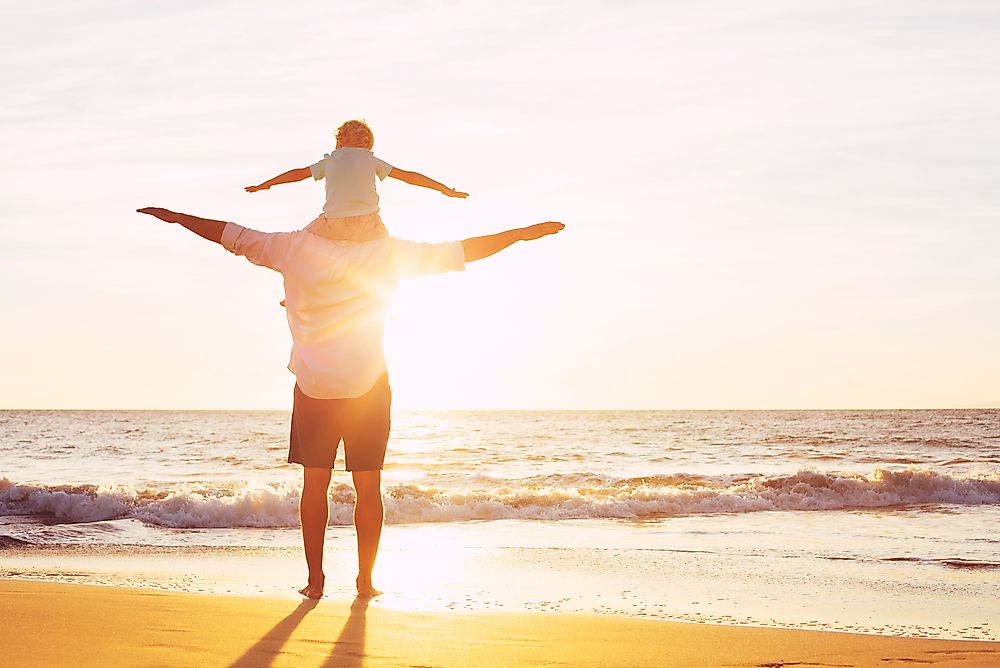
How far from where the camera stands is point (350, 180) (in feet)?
13.9

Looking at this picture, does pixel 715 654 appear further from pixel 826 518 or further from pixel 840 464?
pixel 840 464

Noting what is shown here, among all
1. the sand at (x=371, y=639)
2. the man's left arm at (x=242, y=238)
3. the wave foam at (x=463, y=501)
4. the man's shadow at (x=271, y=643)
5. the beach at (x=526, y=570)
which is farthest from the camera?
the wave foam at (x=463, y=501)

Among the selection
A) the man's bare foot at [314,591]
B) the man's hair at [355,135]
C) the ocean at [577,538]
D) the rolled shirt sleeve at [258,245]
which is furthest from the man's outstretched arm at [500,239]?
the ocean at [577,538]

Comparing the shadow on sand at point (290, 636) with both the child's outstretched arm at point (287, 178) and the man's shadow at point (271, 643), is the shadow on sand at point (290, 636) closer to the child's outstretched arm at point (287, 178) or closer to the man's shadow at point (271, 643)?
the man's shadow at point (271, 643)

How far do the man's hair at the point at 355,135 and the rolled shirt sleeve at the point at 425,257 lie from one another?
1.44 feet

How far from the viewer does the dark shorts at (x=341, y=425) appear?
432 centimetres

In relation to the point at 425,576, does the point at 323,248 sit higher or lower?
higher

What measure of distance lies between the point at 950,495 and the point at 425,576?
1168 centimetres

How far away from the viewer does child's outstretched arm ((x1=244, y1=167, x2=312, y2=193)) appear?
4.22 metres

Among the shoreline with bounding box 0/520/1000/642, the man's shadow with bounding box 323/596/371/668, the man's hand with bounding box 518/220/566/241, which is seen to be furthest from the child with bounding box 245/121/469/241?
the shoreline with bounding box 0/520/1000/642

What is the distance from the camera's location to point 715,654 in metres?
3.84

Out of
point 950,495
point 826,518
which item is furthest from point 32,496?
point 950,495

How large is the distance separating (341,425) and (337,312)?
479 millimetres

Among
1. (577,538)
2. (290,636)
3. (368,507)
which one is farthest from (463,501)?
(290,636)
